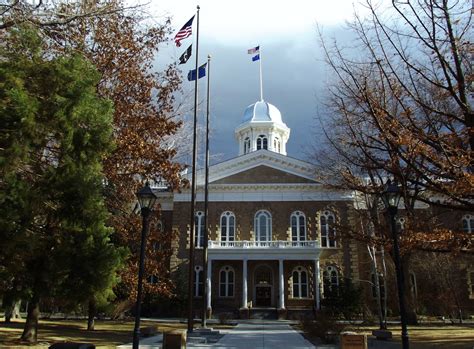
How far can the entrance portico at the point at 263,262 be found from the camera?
37844 millimetres

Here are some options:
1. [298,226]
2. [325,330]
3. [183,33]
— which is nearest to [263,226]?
[298,226]

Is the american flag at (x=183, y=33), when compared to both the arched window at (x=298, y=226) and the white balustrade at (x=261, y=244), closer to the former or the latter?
the white balustrade at (x=261, y=244)

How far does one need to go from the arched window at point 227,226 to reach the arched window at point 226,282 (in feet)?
8.59

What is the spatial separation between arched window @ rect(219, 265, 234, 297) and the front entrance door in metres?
2.31

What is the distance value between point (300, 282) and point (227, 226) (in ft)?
26.1

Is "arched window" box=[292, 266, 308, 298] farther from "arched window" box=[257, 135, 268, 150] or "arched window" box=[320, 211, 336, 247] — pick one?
"arched window" box=[257, 135, 268, 150]

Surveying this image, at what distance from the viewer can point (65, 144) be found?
1348 cm

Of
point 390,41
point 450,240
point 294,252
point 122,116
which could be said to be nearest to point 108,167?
point 122,116

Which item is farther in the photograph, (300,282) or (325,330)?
(300,282)

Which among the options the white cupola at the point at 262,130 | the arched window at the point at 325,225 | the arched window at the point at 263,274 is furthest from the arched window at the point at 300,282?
the white cupola at the point at 262,130

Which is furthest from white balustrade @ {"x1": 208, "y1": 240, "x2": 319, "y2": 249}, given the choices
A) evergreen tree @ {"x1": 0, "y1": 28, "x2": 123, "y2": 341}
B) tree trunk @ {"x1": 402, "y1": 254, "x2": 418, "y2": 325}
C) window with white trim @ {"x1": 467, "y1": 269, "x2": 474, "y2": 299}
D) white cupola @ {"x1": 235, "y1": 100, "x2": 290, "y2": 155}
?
evergreen tree @ {"x1": 0, "y1": 28, "x2": 123, "y2": 341}

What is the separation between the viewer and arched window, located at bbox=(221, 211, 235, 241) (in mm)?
41156

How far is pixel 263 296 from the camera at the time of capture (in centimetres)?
4003

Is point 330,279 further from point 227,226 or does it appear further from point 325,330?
point 325,330
